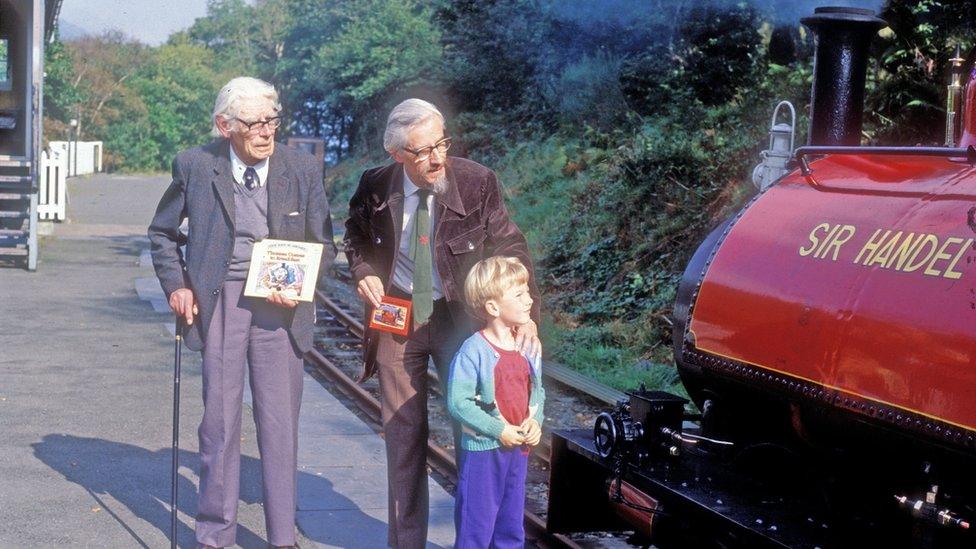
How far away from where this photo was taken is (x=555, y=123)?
22906 mm

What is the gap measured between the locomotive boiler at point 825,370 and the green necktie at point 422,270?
0.87m

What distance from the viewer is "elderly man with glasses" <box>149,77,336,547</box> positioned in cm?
496

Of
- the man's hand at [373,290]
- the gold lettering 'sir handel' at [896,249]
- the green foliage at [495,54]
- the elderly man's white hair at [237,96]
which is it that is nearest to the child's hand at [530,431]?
the man's hand at [373,290]

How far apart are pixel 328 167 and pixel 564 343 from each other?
3082cm

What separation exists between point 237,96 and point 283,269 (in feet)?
2.33

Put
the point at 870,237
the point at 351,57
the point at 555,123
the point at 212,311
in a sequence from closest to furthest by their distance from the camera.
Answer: the point at 870,237, the point at 212,311, the point at 555,123, the point at 351,57

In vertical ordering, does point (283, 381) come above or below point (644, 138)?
below

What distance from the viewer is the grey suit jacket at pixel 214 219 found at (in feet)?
16.3

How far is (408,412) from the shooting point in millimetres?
4855

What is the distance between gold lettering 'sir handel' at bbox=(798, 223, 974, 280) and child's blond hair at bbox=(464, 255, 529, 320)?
96 centimetres

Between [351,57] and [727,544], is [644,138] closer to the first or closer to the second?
[727,544]

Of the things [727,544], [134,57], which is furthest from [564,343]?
[134,57]

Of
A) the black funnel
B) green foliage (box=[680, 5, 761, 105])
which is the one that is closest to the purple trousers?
the black funnel

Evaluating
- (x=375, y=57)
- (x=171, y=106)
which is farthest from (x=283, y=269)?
(x=171, y=106)
